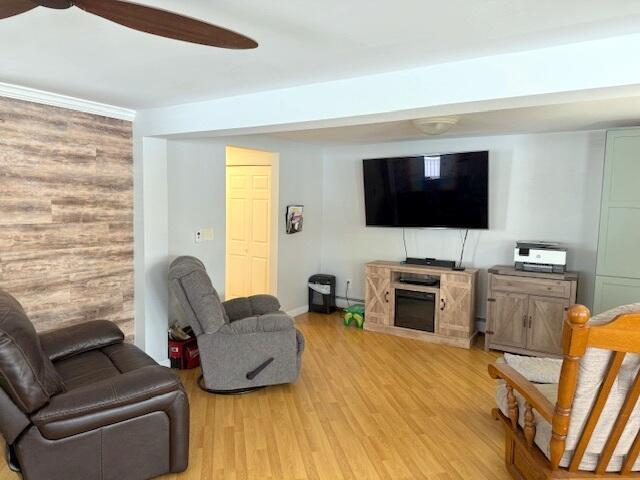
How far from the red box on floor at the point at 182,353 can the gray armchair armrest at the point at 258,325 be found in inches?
33.4

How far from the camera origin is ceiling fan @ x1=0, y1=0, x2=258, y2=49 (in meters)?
1.26

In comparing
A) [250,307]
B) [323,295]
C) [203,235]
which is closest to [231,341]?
[250,307]

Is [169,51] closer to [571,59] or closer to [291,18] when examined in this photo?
[291,18]

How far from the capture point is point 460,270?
16.0ft

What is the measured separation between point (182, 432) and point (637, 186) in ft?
13.8

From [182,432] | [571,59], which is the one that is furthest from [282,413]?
[571,59]

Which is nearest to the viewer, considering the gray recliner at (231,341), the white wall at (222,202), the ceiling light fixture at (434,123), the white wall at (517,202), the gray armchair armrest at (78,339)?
the gray armchair armrest at (78,339)

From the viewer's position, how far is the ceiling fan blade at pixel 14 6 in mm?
1259

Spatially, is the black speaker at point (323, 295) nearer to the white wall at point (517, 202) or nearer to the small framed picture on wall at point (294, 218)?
the white wall at point (517, 202)

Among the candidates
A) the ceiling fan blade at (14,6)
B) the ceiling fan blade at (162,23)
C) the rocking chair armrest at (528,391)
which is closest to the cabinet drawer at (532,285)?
the rocking chair armrest at (528,391)

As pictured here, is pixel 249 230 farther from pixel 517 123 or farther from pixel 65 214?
pixel 517 123

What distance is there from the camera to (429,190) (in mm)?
5082

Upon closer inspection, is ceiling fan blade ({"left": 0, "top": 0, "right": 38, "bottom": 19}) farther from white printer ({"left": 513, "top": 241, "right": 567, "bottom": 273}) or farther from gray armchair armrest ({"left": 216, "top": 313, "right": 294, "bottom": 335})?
white printer ({"left": 513, "top": 241, "right": 567, "bottom": 273})

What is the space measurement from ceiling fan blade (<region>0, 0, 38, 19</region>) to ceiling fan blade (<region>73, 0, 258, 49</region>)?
14cm
